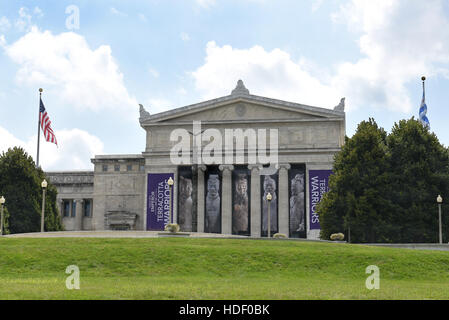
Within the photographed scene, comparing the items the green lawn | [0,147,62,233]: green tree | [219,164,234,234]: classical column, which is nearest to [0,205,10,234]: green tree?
[0,147,62,233]: green tree

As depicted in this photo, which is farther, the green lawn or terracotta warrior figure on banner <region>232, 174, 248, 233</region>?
terracotta warrior figure on banner <region>232, 174, 248, 233</region>

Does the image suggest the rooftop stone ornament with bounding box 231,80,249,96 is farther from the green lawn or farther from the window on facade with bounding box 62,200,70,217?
the green lawn

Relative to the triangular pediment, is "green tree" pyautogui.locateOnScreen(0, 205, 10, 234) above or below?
below

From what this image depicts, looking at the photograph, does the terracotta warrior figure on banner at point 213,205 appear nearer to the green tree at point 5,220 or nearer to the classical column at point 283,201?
the classical column at point 283,201

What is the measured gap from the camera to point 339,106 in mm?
84688

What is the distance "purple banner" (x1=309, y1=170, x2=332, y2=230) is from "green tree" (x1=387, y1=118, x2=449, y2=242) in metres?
17.2

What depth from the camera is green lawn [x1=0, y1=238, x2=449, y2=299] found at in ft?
74.3

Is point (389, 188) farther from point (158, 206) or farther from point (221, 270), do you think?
point (221, 270)

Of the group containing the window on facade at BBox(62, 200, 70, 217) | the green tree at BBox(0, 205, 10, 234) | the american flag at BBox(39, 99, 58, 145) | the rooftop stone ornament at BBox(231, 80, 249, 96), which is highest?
the rooftop stone ornament at BBox(231, 80, 249, 96)

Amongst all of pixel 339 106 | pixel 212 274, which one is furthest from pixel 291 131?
pixel 212 274

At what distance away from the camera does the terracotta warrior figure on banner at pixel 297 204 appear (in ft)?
271

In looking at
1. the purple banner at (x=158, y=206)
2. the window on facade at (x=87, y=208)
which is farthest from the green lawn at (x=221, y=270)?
the window on facade at (x=87, y=208)

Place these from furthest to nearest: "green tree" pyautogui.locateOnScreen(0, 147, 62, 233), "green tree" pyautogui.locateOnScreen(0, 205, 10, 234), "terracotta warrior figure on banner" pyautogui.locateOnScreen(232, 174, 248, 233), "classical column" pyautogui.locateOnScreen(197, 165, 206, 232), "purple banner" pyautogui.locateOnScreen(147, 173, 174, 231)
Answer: "classical column" pyautogui.locateOnScreen(197, 165, 206, 232) → "terracotta warrior figure on banner" pyautogui.locateOnScreen(232, 174, 248, 233) → "purple banner" pyautogui.locateOnScreen(147, 173, 174, 231) → "green tree" pyautogui.locateOnScreen(0, 147, 62, 233) → "green tree" pyautogui.locateOnScreen(0, 205, 10, 234)

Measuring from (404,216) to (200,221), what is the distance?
3133 cm
